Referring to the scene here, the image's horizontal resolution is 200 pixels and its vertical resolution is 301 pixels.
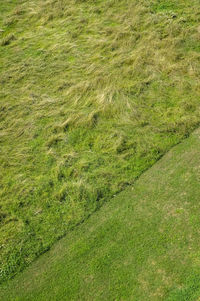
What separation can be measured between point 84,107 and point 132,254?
520 cm

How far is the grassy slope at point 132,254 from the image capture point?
222 inches

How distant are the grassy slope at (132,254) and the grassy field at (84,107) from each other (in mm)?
380

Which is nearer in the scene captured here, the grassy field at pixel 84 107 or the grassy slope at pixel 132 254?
the grassy slope at pixel 132 254

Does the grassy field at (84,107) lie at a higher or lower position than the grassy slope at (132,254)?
A: higher

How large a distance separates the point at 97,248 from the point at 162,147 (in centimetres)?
334

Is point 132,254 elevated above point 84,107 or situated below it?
below

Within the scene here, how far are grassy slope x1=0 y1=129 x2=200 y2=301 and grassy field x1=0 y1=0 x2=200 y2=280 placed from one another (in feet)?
1.25

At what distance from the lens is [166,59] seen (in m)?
10.5

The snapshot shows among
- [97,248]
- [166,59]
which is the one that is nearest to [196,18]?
[166,59]

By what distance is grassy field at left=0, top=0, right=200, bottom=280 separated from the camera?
23.5 ft

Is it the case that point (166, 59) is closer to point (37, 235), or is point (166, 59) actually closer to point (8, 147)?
point (8, 147)

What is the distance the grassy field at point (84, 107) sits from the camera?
7.17 metres

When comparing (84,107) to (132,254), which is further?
(84,107)

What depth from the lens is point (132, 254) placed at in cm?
607
